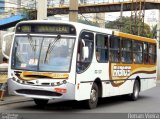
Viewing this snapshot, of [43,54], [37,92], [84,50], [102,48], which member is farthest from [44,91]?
[102,48]

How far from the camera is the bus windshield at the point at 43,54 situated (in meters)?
14.0

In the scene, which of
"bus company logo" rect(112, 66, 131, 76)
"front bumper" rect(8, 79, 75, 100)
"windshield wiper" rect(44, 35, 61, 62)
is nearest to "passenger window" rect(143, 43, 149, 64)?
"bus company logo" rect(112, 66, 131, 76)

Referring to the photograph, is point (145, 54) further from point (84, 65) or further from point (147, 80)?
point (84, 65)

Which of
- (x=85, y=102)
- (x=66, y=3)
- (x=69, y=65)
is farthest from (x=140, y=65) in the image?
(x=66, y=3)

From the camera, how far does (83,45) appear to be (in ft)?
47.6

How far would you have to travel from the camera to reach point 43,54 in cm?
1415

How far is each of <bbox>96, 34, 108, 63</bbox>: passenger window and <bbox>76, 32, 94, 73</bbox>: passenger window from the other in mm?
524

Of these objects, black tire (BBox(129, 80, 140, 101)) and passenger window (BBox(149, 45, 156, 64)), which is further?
passenger window (BBox(149, 45, 156, 64))

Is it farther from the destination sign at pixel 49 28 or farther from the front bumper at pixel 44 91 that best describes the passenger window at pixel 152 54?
the front bumper at pixel 44 91

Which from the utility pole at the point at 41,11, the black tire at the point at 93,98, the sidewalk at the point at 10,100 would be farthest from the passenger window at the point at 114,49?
the utility pole at the point at 41,11

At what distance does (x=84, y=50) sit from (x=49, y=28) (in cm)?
129

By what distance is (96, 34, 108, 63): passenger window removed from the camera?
52.0 ft

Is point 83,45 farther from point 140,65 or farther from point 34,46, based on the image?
point 140,65

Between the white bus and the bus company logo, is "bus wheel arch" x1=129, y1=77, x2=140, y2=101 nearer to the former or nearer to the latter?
the bus company logo
